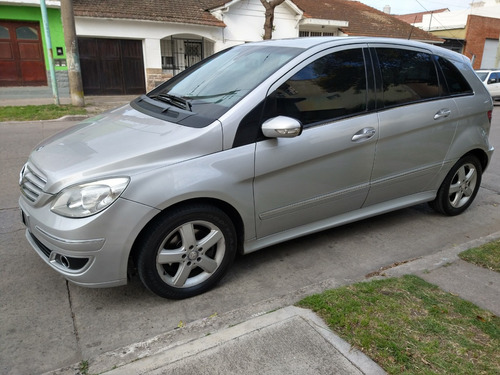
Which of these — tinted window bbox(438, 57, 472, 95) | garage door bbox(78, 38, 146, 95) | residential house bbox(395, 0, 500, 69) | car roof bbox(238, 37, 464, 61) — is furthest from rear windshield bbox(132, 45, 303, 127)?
residential house bbox(395, 0, 500, 69)

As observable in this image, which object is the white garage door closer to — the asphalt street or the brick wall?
the brick wall

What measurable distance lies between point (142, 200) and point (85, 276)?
2.04 feet

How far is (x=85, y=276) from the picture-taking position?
2631 mm

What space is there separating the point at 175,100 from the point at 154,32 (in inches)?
559

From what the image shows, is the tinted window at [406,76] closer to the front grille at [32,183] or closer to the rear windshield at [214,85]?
the rear windshield at [214,85]

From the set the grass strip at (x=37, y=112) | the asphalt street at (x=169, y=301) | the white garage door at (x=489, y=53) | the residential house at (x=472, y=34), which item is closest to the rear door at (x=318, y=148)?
the asphalt street at (x=169, y=301)

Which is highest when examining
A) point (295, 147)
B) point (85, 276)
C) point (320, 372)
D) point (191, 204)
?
point (295, 147)

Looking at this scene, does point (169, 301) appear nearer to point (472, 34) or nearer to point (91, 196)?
point (91, 196)

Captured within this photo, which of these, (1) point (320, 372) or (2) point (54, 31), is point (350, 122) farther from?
(2) point (54, 31)

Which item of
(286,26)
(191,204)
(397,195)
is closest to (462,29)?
(286,26)

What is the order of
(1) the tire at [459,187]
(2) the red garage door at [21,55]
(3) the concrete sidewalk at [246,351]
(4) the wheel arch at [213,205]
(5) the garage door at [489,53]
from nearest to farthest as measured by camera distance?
(3) the concrete sidewalk at [246,351], (4) the wheel arch at [213,205], (1) the tire at [459,187], (2) the red garage door at [21,55], (5) the garage door at [489,53]

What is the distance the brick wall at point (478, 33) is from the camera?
29.8 m

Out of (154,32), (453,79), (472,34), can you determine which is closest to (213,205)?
(453,79)

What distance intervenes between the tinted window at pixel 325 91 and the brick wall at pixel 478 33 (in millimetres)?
31505
